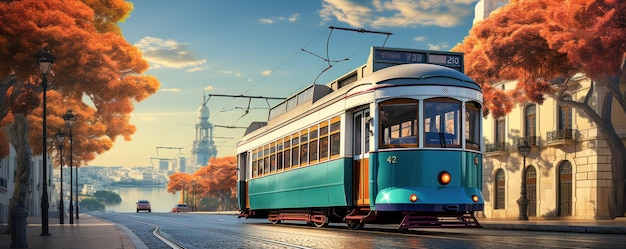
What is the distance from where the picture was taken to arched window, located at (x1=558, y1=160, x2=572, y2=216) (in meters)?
40.6

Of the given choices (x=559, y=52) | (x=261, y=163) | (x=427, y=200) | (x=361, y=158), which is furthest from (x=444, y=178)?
(x=559, y=52)

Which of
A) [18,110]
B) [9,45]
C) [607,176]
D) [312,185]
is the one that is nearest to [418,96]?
[312,185]

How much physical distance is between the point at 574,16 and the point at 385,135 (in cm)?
1550

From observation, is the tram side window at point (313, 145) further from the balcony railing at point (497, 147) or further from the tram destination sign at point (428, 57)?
the balcony railing at point (497, 147)

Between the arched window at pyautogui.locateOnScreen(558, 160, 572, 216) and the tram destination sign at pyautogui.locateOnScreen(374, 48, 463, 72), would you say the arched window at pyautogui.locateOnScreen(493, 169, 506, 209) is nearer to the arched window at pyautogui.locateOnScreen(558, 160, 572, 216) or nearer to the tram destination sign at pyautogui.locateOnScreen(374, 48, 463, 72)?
the arched window at pyautogui.locateOnScreen(558, 160, 572, 216)

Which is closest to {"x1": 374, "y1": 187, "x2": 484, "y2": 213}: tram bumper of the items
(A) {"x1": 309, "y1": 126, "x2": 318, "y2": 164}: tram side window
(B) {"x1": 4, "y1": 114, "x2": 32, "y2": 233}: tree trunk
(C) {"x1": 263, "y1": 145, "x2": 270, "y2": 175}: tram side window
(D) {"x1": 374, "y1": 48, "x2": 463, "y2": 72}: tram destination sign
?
(D) {"x1": 374, "y1": 48, "x2": 463, "y2": 72}: tram destination sign

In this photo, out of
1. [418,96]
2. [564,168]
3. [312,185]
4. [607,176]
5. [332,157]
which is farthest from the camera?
[564,168]

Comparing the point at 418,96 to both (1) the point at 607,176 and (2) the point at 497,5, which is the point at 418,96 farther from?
(2) the point at 497,5

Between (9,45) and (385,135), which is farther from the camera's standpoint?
(9,45)

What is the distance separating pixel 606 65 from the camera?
98.2 feet

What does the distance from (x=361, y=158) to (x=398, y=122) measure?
4.46ft

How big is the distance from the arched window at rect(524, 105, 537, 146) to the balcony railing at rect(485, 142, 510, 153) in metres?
1.95

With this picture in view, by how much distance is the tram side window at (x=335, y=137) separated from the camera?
63.2 ft

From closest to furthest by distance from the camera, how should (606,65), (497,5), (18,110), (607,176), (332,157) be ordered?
(332,157) → (18,110) → (606,65) → (607,176) → (497,5)
